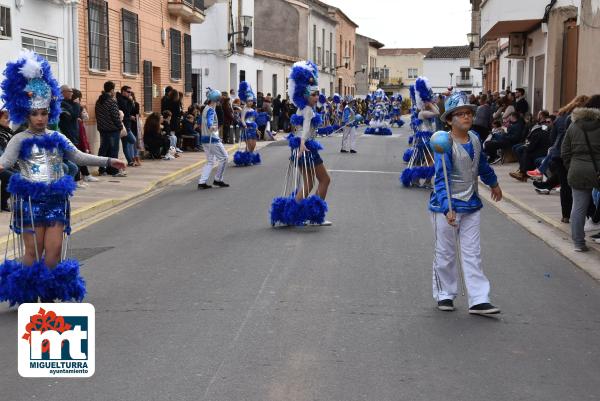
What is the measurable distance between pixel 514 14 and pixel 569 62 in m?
2.55

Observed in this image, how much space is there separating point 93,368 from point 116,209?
8122 mm

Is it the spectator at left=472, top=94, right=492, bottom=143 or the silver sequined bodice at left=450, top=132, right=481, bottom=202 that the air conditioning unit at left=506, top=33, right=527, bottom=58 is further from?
the silver sequined bodice at left=450, top=132, right=481, bottom=202

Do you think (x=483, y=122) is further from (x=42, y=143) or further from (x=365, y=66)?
(x=365, y=66)

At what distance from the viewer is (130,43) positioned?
21.9 m

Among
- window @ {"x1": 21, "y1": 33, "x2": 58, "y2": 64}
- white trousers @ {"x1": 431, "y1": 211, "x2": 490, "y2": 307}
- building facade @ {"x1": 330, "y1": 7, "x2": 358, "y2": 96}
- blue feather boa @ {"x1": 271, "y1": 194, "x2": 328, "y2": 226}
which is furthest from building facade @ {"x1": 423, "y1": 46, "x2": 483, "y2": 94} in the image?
white trousers @ {"x1": 431, "y1": 211, "x2": 490, "y2": 307}

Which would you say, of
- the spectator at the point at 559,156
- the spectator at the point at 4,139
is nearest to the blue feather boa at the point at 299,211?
the spectator at the point at 559,156

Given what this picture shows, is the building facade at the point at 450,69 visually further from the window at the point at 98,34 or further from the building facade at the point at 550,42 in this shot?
the window at the point at 98,34

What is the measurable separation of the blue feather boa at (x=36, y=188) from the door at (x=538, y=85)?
59.1 feet

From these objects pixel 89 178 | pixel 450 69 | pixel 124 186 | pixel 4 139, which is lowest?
pixel 124 186

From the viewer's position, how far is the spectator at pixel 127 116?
18.5 meters

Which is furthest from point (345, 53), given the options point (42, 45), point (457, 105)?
point (457, 105)

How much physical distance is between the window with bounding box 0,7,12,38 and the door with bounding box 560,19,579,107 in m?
12.2

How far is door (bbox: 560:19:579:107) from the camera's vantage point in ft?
61.3

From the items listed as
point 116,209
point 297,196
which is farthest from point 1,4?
point 297,196
